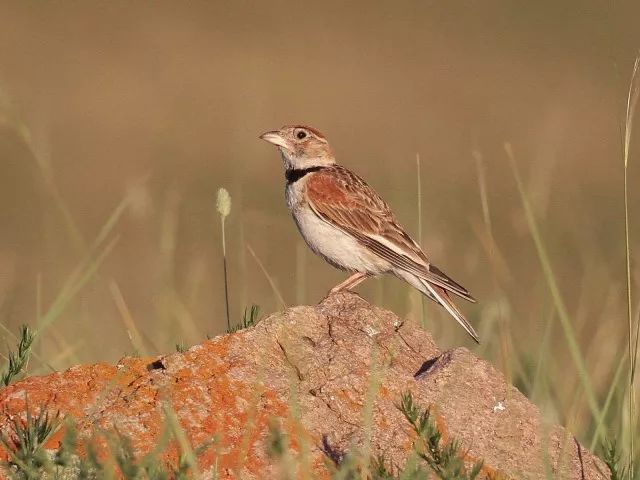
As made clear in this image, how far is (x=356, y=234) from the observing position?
786 cm

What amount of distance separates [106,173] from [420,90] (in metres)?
9.24

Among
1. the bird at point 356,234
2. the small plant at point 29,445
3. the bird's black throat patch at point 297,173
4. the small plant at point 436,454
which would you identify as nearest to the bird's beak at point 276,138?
the bird's black throat patch at point 297,173

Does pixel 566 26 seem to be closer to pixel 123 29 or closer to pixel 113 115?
pixel 123 29

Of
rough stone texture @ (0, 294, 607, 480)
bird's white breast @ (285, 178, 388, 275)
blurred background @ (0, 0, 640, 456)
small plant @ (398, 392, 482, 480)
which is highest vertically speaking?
small plant @ (398, 392, 482, 480)

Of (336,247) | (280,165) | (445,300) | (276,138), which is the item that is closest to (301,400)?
(445,300)

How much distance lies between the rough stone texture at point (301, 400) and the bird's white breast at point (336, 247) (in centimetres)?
262

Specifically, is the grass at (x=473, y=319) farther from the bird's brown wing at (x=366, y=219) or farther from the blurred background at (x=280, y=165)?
the bird's brown wing at (x=366, y=219)

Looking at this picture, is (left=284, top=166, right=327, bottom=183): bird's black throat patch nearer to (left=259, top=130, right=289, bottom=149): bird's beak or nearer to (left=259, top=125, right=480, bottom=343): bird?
(left=259, top=125, right=480, bottom=343): bird

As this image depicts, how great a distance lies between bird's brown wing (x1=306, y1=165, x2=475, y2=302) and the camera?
7680 mm

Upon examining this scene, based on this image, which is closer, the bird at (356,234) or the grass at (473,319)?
the grass at (473,319)

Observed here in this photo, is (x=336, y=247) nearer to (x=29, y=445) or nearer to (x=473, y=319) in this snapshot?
(x=473, y=319)

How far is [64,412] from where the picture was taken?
4504 millimetres

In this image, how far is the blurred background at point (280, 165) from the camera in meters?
6.86

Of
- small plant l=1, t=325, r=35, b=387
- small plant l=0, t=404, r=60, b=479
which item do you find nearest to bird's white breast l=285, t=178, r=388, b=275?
small plant l=1, t=325, r=35, b=387
